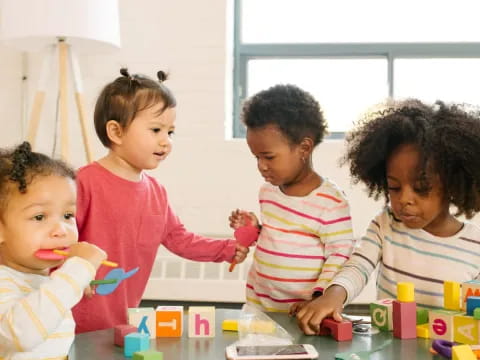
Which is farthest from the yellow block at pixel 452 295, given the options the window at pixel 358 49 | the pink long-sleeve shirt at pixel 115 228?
the window at pixel 358 49

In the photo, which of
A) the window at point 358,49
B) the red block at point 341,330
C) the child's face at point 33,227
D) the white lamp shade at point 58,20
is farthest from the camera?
the window at point 358,49

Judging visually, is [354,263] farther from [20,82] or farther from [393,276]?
[20,82]

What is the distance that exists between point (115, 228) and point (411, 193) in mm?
702

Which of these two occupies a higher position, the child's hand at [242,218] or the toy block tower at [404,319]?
the child's hand at [242,218]

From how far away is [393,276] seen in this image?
1392 millimetres

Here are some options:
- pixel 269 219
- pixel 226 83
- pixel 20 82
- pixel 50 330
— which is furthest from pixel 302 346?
pixel 20 82

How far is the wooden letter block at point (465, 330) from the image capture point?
3.38ft

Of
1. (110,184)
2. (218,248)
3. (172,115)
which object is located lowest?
(218,248)

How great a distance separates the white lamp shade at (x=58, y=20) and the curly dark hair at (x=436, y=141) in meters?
1.36

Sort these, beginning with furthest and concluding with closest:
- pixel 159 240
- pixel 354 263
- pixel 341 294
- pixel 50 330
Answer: pixel 159 240, pixel 354 263, pixel 341 294, pixel 50 330

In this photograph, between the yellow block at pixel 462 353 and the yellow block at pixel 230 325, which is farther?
the yellow block at pixel 230 325

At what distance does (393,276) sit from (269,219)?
34 centimetres

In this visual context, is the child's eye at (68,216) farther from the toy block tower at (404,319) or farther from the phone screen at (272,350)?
the toy block tower at (404,319)

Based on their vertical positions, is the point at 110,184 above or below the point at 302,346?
above
